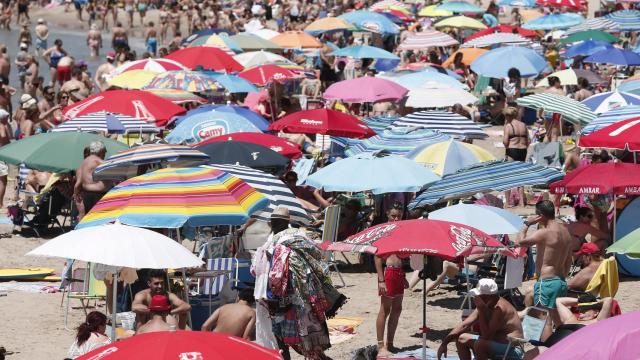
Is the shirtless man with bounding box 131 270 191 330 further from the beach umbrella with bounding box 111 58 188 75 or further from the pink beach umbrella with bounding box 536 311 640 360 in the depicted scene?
the beach umbrella with bounding box 111 58 188 75

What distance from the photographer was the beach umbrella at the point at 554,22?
30.5m

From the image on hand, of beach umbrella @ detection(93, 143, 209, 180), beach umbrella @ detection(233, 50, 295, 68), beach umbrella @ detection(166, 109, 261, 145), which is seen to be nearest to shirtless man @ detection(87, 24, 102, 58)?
beach umbrella @ detection(233, 50, 295, 68)

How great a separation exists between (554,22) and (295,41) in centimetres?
712

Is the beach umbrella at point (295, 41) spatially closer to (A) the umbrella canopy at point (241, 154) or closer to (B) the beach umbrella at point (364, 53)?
(B) the beach umbrella at point (364, 53)

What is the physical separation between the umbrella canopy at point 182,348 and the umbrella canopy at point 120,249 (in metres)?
2.55

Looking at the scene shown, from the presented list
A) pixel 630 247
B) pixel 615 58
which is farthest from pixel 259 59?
pixel 630 247

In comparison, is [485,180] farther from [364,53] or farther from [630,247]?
[364,53]

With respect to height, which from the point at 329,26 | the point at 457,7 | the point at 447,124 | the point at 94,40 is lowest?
the point at 94,40

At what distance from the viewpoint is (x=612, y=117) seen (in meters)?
15.4

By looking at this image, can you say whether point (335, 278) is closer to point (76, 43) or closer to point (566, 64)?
point (566, 64)

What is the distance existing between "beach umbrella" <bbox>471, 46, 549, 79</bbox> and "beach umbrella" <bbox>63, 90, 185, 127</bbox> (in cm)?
762

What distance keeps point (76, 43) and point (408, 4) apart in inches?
507

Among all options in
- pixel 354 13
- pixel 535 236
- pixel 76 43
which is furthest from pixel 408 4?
pixel 535 236

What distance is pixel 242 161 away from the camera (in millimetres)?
13562
